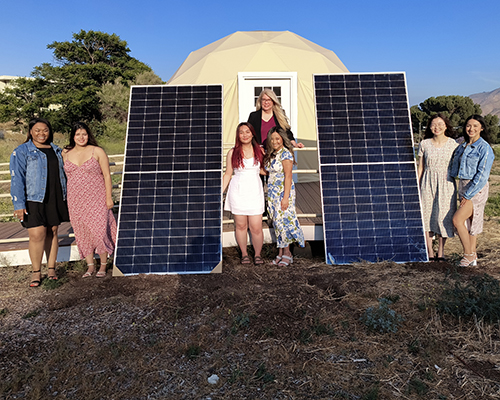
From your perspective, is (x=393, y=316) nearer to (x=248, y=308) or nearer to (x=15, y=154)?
(x=248, y=308)

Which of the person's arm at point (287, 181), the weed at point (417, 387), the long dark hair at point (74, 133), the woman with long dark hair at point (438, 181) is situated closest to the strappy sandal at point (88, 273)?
the long dark hair at point (74, 133)

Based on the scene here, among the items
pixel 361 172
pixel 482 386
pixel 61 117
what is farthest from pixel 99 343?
pixel 61 117

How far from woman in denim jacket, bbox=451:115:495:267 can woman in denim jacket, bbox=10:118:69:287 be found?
16.6ft

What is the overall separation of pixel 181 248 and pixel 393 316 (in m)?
2.74

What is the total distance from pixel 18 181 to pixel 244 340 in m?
3.36

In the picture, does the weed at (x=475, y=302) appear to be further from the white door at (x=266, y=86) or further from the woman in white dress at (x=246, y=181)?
the white door at (x=266, y=86)

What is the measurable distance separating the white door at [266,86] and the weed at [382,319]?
7469 mm

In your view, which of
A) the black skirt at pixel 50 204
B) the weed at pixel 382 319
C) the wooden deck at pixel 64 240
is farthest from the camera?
the wooden deck at pixel 64 240

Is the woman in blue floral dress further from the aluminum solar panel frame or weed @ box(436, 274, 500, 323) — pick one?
weed @ box(436, 274, 500, 323)

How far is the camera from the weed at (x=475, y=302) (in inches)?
149

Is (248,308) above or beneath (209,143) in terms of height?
beneath

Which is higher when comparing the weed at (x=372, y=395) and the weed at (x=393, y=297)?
the weed at (x=393, y=297)

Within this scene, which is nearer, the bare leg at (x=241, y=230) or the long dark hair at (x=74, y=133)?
the long dark hair at (x=74, y=133)

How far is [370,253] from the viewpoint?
546 centimetres
